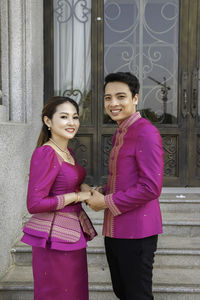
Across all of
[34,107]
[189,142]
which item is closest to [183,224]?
[189,142]

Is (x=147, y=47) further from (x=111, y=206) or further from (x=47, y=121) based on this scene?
(x=111, y=206)

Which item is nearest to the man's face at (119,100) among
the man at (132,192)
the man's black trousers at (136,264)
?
the man at (132,192)

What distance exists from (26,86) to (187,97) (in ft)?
6.62

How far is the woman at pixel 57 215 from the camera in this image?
5.44 feet

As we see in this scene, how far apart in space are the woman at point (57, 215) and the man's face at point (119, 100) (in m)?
0.24

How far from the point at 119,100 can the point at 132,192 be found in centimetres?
53

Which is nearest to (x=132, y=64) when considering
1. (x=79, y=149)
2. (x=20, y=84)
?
(x=79, y=149)

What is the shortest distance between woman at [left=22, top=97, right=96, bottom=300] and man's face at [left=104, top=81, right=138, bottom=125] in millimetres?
240

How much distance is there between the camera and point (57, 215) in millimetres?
1729

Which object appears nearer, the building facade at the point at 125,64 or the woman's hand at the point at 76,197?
the woman's hand at the point at 76,197

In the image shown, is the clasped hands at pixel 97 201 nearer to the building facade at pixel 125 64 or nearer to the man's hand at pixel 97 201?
the man's hand at pixel 97 201

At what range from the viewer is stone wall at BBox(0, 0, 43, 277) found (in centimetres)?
296

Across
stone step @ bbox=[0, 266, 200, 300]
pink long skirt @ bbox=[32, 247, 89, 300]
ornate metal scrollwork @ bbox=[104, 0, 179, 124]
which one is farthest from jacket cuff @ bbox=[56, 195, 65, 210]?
ornate metal scrollwork @ bbox=[104, 0, 179, 124]

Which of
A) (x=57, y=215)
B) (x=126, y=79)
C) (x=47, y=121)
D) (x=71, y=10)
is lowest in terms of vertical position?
(x=57, y=215)
